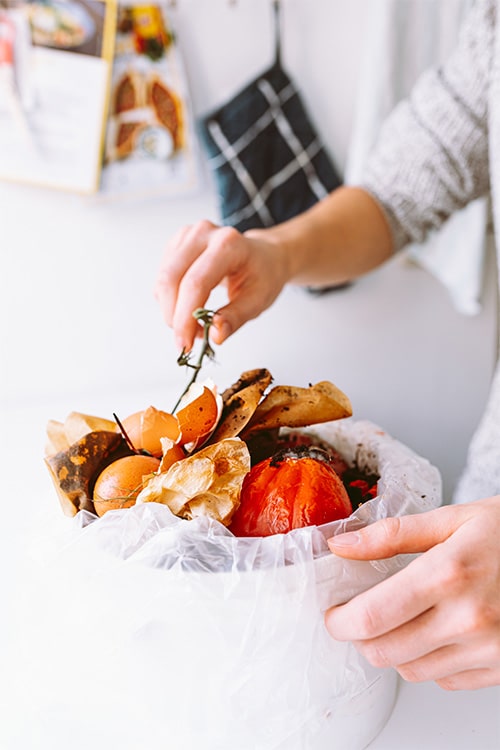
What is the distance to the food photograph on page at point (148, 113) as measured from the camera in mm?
859

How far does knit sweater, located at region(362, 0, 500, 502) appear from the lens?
2.20 ft

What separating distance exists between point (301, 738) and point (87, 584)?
0.54 ft

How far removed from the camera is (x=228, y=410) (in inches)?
18.6

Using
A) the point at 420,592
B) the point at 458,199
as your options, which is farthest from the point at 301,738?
the point at 458,199

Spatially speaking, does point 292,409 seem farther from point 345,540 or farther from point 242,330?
point 242,330

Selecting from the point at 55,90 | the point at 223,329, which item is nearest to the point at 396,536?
the point at 223,329

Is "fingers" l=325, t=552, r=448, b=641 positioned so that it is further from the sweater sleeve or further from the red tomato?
the sweater sleeve

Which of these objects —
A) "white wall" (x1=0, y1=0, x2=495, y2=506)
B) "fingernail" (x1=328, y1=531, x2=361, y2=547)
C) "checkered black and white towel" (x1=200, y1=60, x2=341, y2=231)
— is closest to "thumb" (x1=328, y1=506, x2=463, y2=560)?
"fingernail" (x1=328, y1=531, x2=361, y2=547)

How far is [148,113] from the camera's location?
34.7 inches

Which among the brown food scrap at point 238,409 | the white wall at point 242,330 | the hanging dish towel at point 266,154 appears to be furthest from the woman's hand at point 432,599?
the hanging dish towel at point 266,154

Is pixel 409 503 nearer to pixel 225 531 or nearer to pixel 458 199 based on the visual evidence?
pixel 225 531

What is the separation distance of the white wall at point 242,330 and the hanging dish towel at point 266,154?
3cm

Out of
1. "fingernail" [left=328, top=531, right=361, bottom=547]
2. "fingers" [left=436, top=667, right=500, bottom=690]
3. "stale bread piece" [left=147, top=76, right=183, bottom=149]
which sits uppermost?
"stale bread piece" [left=147, top=76, right=183, bottom=149]

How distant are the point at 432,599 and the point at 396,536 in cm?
4
